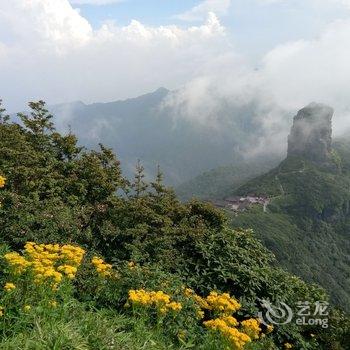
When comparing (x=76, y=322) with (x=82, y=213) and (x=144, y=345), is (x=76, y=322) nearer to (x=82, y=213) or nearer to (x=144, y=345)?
(x=144, y=345)

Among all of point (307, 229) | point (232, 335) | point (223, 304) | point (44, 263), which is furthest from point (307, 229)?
point (44, 263)

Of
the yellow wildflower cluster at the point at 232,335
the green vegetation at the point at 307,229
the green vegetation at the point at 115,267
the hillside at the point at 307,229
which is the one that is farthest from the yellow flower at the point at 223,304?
the green vegetation at the point at 307,229

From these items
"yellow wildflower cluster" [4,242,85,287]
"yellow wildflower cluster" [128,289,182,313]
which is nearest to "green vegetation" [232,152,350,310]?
"yellow wildflower cluster" [128,289,182,313]

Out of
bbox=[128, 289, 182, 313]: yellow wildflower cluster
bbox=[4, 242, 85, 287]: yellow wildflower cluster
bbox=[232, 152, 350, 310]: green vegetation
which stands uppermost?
bbox=[4, 242, 85, 287]: yellow wildflower cluster

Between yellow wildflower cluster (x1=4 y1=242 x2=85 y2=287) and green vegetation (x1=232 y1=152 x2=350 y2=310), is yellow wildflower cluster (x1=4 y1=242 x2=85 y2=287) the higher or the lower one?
the higher one

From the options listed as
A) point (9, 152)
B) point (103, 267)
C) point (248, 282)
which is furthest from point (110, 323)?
point (9, 152)

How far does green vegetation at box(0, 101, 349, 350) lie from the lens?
21.8 feet

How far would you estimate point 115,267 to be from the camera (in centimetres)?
1073

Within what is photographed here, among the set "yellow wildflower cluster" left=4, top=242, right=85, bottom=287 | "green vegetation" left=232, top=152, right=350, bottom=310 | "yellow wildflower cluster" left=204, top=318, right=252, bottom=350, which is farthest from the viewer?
"green vegetation" left=232, top=152, right=350, bottom=310

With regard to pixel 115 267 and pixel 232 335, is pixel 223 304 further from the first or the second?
pixel 115 267

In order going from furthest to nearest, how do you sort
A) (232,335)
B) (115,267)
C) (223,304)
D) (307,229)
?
(307,229), (115,267), (223,304), (232,335)

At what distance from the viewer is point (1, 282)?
7145mm

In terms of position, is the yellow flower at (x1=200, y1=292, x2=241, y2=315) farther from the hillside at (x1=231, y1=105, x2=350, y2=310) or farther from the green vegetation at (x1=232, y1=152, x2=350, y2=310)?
the green vegetation at (x1=232, y1=152, x2=350, y2=310)

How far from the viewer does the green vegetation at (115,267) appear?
6648 mm
